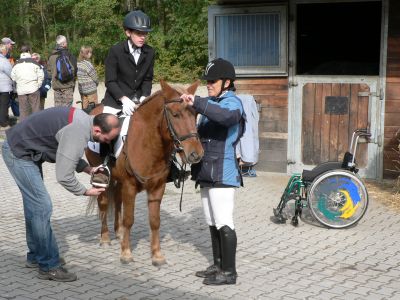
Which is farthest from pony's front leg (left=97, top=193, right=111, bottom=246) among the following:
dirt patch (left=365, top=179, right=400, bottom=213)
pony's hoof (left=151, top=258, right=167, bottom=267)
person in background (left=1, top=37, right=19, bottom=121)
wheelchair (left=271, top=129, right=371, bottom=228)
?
person in background (left=1, top=37, right=19, bottom=121)

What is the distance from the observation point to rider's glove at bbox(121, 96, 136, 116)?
6232 mm

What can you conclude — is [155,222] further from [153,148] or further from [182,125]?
[182,125]

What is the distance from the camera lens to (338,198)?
720cm

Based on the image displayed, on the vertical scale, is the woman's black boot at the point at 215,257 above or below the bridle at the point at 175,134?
below

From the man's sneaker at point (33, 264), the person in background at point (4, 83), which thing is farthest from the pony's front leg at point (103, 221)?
the person in background at point (4, 83)

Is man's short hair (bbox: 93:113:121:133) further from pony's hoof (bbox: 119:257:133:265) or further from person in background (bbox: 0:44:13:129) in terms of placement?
person in background (bbox: 0:44:13:129)

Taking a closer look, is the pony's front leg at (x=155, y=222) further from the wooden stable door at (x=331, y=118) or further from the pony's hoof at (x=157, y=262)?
the wooden stable door at (x=331, y=118)

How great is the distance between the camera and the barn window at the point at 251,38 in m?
9.80

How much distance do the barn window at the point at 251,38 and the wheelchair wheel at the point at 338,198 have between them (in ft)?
9.63

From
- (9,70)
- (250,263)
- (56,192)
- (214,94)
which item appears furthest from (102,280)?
(9,70)

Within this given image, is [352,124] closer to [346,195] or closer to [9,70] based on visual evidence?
[346,195]

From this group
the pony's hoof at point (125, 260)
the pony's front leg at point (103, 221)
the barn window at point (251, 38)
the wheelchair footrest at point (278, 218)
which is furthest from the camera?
the barn window at point (251, 38)

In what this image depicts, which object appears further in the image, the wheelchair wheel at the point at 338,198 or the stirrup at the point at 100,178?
the wheelchair wheel at the point at 338,198

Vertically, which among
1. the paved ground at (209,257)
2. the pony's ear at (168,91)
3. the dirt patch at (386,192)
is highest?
the pony's ear at (168,91)
